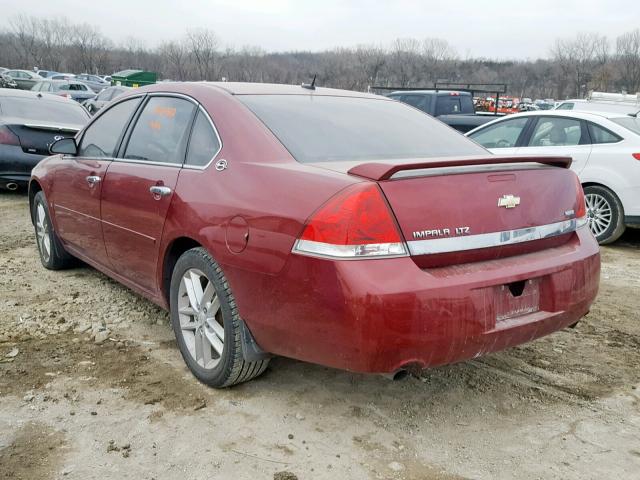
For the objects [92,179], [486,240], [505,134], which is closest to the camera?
[486,240]

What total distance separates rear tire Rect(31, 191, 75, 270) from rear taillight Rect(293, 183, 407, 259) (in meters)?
3.22

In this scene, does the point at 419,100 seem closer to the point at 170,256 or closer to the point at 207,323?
the point at 170,256

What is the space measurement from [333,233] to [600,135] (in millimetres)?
5334

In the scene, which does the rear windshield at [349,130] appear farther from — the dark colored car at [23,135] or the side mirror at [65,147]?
the dark colored car at [23,135]

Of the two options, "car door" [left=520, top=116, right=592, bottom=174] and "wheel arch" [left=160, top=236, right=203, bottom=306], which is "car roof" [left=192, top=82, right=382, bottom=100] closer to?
"wheel arch" [left=160, top=236, right=203, bottom=306]

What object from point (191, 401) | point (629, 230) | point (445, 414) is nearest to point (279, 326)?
point (191, 401)

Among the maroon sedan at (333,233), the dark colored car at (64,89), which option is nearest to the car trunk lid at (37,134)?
the maroon sedan at (333,233)

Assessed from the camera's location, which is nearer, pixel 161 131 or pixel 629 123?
pixel 161 131

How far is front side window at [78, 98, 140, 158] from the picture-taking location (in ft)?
13.0

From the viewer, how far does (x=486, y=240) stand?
99.7 inches

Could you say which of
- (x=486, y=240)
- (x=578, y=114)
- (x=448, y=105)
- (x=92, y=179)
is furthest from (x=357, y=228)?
(x=448, y=105)

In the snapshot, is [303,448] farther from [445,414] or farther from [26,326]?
[26,326]

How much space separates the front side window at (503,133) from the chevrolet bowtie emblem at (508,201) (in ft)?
16.6

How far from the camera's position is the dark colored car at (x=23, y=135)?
801 centimetres
